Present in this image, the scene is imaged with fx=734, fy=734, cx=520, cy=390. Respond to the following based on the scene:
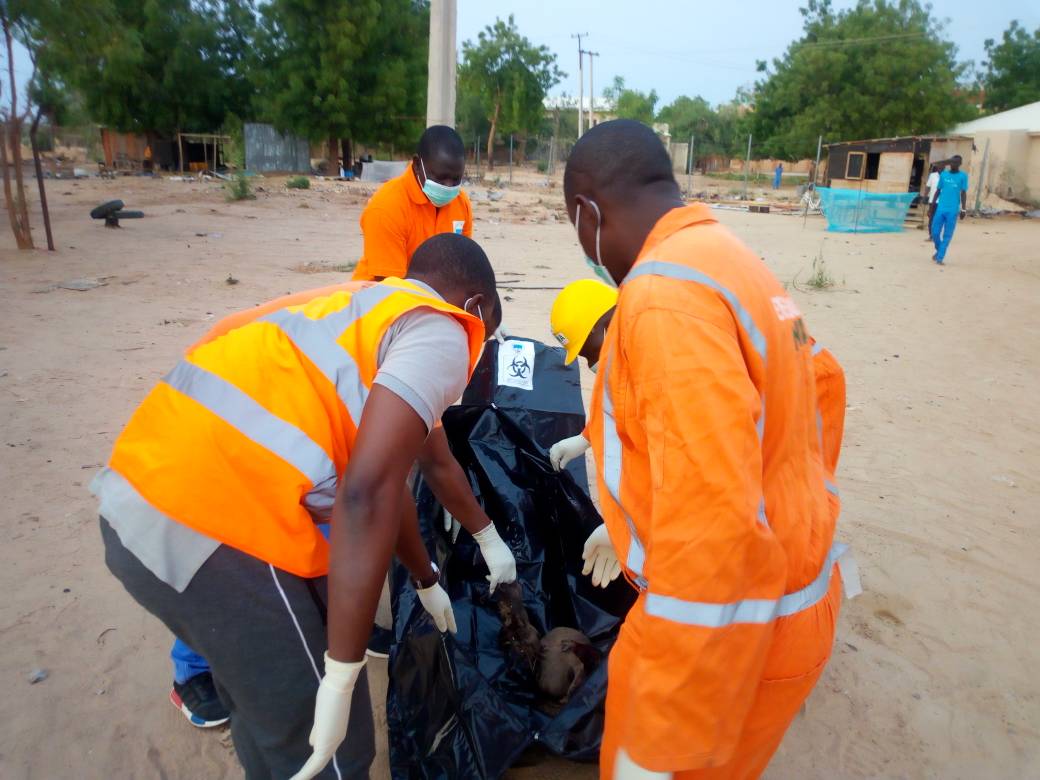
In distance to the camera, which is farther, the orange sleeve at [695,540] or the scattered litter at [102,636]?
the scattered litter at [102,636]

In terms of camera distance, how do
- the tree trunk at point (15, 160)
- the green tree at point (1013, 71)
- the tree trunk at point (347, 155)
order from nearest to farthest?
the tree trunk at point (15, 160), the tree trunk at point (347, 155), the green tree at point (1013, 71)

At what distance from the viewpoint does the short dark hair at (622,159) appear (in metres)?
1.24

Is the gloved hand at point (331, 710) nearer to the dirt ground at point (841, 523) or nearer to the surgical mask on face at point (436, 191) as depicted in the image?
the dirt ground at point (841, 523)

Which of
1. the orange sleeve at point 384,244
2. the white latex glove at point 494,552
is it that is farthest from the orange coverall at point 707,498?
the orange sleeve at point 384,244

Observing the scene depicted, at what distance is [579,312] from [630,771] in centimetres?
161

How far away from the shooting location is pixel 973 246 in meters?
14.4

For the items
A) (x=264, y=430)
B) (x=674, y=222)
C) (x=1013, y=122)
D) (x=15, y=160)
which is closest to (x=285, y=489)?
(x=264, y=430)

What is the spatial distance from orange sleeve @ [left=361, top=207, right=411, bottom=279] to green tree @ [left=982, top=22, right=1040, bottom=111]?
42.4 metres

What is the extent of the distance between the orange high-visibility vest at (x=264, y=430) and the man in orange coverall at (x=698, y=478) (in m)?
0.44

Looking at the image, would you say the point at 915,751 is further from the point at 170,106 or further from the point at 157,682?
the point at 170,106

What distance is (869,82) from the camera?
29.4m

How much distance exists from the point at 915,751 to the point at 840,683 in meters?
0.30

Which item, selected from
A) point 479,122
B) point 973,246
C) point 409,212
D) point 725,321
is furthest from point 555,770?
point 479,122

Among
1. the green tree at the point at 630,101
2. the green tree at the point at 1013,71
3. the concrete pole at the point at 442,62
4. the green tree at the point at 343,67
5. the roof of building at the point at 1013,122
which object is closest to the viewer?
the concrete pole at the point at 442,62
